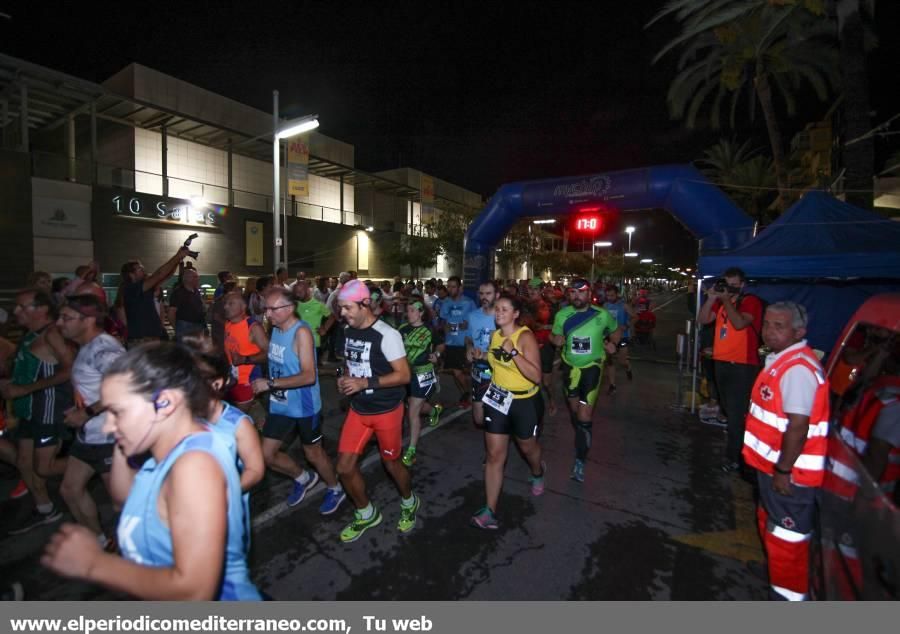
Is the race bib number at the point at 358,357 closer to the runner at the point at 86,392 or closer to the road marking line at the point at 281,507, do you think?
the road marking line at the point at 281,507

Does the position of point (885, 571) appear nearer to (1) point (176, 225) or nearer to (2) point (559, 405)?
(2) point (559, 405)

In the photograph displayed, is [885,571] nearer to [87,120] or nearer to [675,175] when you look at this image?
[675,175]

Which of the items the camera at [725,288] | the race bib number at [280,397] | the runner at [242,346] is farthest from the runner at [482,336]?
the camera at [725,288]

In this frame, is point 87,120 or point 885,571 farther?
point 87,120

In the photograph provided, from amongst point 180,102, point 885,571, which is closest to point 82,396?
point 885,571

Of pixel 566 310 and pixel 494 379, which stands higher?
pixel 566 310


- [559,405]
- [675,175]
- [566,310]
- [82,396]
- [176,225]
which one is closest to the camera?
[82,396]

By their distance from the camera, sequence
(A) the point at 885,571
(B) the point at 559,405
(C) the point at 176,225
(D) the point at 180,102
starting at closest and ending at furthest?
(A) the point at 885,571
(B) the point at 559,405
(C) the point at 176,225
(D) the point at 180,102

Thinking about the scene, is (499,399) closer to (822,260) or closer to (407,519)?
(407,519)

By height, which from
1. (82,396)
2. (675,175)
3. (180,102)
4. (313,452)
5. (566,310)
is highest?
(180,102)

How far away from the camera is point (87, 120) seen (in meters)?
21.2

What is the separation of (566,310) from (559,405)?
291 centimetres

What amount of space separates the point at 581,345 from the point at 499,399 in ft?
5.47

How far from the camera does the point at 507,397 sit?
146 inches
